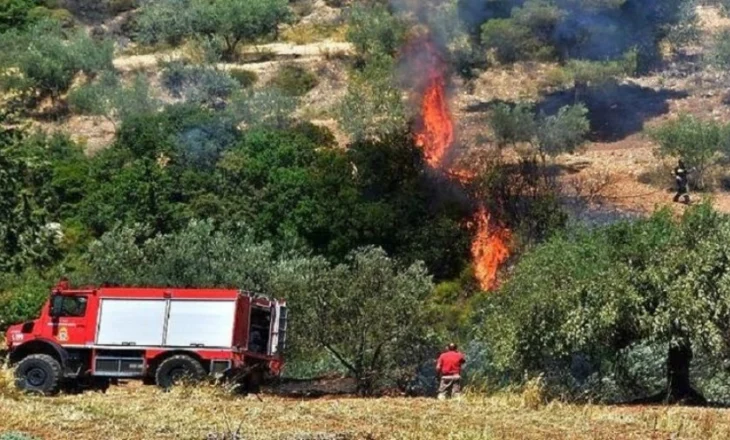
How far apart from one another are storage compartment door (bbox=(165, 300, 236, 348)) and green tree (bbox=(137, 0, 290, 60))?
66.9m

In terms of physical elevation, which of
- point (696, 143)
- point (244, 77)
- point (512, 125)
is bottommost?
point (696, 143)

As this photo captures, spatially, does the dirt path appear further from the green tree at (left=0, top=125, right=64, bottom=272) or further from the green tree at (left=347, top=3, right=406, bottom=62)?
the green tree at (left=0, top=125, right=64, bottom=272)

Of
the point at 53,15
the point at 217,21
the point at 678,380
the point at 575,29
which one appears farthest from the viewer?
the point at 53,15

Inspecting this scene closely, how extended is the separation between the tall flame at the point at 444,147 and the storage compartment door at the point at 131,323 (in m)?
31.7

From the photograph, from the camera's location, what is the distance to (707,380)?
38.8 m

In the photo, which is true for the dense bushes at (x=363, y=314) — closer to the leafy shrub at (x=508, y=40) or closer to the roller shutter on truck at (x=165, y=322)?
the roller shutter on truck at (x=165, y=322)

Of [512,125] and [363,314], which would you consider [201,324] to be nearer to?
[363,314]

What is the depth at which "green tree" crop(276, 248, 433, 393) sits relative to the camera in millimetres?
39969

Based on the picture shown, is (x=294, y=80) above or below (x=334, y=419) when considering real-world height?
above

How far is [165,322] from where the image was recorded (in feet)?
110

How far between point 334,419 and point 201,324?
1183cm

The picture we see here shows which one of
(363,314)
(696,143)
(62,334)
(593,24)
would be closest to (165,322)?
(62,334)

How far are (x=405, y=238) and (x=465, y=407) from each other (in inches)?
1649

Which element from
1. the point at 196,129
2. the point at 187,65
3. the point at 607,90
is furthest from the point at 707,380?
the point at 187,65
